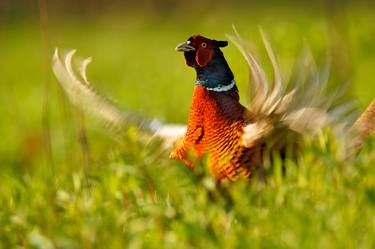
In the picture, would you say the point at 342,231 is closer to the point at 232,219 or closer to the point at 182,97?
the point at 232,219

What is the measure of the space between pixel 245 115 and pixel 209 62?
1.15ft

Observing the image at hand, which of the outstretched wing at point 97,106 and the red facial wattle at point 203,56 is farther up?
the red facial wattle at point 203,56

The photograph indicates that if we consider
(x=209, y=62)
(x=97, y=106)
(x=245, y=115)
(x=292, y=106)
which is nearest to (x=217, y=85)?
(x=209, y=62)

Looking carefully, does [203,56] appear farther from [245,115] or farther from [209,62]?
[245,115]

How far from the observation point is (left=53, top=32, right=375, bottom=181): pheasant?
3.98 m

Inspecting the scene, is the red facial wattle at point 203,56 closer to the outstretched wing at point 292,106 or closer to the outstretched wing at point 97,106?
the outstretched wing at point 292,106

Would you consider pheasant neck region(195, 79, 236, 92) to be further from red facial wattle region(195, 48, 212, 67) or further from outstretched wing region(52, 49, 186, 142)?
outstretched wing region(52, 49, 186, 142)

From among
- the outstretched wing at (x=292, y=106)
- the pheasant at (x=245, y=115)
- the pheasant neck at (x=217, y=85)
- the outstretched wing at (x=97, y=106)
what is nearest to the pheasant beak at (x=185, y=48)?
the pheasant at (x=245, y=115)

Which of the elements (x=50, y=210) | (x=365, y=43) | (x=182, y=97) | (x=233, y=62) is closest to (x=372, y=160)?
(x=50, y=210)

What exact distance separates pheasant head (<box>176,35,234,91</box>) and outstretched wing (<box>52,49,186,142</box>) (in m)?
0.44

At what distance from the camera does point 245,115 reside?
13.6 ft

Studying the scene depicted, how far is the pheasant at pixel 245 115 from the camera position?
3.98m

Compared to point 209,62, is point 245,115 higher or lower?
lower

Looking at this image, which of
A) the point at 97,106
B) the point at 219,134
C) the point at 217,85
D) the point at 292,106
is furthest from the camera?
the point at 97,106
